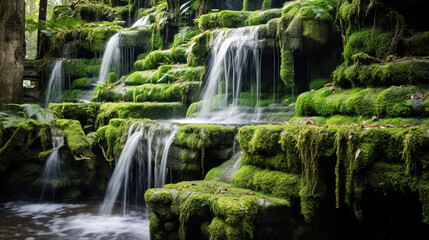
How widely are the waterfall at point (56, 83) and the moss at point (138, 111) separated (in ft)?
19.9

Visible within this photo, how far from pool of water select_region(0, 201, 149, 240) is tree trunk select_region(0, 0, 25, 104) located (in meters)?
3.72

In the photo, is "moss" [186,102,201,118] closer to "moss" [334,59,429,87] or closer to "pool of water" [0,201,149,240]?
"pool of water" [0,201,149,240]

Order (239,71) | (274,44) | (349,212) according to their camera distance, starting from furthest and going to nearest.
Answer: (239,71)
(274,44)
(349,212)

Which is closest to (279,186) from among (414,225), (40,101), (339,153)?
(339,153)

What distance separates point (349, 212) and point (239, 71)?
5.47 meters

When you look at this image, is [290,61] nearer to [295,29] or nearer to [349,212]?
[295,29]

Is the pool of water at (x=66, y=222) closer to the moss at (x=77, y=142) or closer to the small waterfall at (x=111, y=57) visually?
the moss at (x=77, y=142)

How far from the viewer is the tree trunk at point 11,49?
376 inches

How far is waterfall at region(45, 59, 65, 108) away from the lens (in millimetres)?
14391

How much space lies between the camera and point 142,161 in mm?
7035

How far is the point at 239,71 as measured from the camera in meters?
8.95

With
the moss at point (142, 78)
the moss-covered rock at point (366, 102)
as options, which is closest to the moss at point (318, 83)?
the moss-covered rock at point (366, 102)

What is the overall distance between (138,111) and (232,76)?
265cm

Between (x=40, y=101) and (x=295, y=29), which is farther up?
(x=295, y=29)
